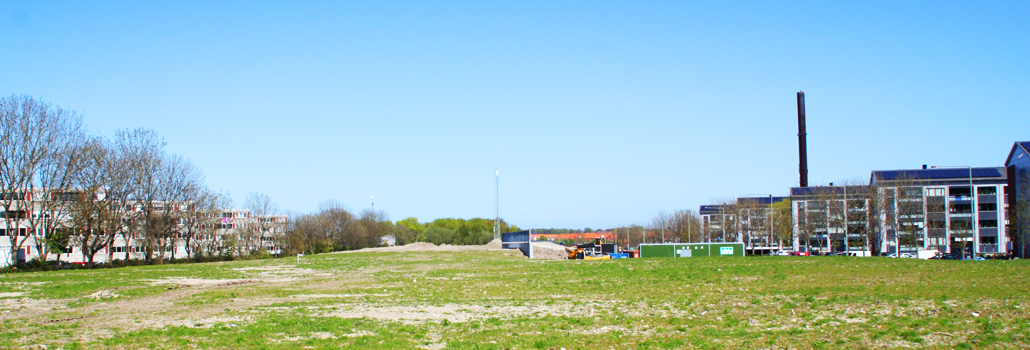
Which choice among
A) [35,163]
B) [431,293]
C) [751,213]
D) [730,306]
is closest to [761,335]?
[730,306]

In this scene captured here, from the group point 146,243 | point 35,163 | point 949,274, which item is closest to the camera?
point 949,274

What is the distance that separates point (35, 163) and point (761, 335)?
218 feet

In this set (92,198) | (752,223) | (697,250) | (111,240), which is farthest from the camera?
(752,223)

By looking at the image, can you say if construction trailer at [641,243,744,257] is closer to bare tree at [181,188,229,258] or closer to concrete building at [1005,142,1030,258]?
concrete building at [1005,142,1030,258]

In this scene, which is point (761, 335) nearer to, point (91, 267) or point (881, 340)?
point (881, 340)

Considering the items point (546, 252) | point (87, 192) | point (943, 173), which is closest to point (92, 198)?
point (87, 192)

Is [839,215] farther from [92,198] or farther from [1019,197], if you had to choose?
[92,198]

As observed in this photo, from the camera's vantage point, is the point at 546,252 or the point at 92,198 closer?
the point at 92,198

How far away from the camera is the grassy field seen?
1582 cm

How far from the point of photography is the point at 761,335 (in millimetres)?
16188

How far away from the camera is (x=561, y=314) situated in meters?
21.3

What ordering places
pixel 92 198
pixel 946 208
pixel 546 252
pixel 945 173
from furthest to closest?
pixel 945 173 < pixel 946 208 < pixel 546 252 < pixel 92 198

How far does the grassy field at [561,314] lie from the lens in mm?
15820

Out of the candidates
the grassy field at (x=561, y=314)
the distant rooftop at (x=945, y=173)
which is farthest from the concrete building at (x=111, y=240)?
the distant rooftop at (x=945, y=173)
